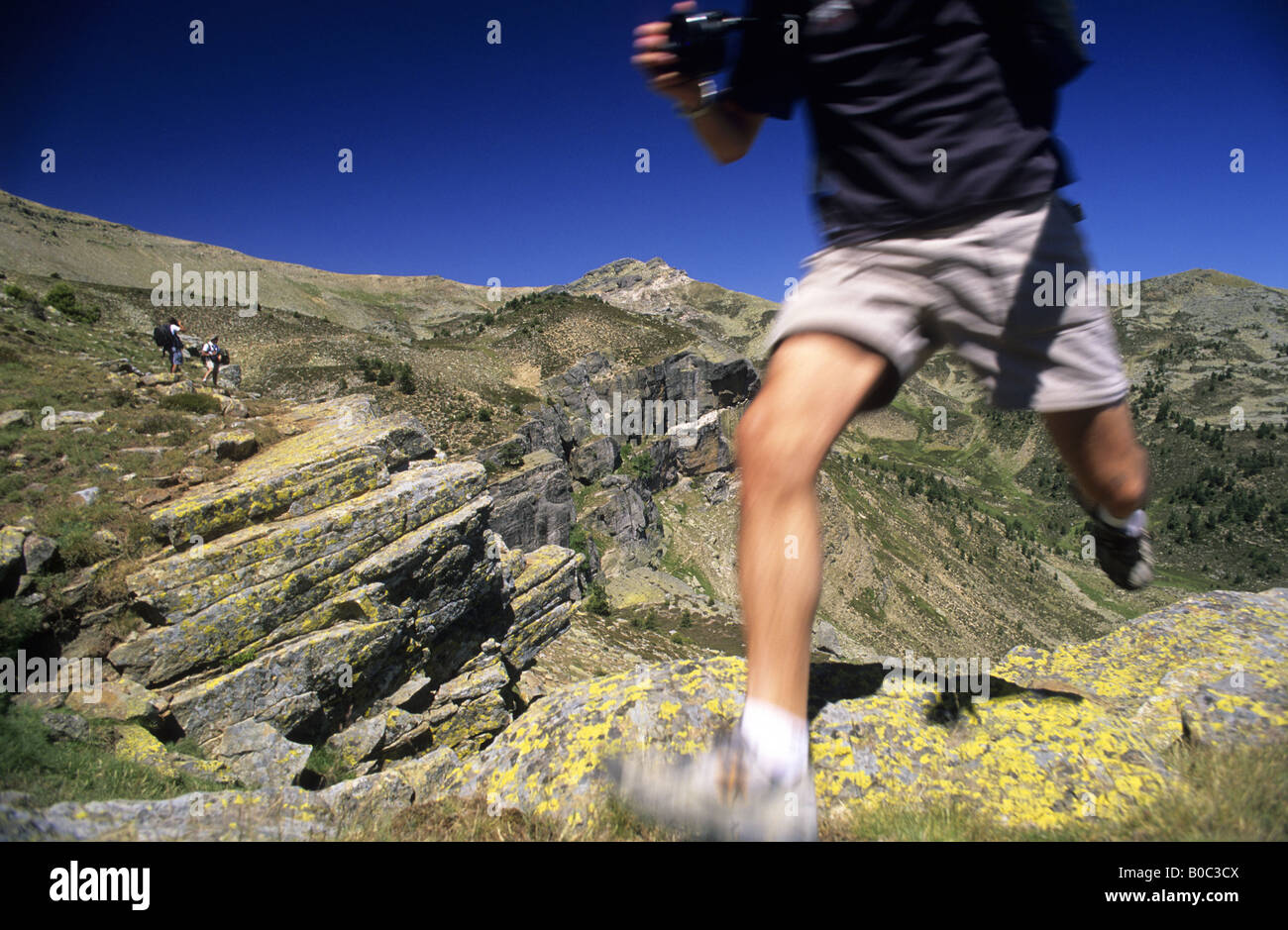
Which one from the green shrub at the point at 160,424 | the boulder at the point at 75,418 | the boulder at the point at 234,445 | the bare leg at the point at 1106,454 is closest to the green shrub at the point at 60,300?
the boulder at the point at 75,418

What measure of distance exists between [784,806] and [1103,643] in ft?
12.6

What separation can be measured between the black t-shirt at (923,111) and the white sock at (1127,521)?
53.1 inches

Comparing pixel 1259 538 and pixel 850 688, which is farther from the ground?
pixel 850 688

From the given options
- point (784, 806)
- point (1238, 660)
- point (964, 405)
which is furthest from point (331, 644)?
point (964, 405)

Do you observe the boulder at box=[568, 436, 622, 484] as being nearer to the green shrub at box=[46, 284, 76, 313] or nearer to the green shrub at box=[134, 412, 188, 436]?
the green shrub at box=[134, 412, 188, 436]

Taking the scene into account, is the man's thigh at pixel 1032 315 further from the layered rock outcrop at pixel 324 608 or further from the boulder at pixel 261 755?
the layered rock outcrop at pixel 324 608

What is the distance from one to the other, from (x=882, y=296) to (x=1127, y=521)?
1589 mm

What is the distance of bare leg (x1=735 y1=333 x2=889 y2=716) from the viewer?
154 centimetres

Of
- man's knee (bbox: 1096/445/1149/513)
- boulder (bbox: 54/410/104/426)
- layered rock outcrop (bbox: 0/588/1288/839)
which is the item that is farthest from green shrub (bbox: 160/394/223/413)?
man's knee (bbox: 1096/445/1149/513)

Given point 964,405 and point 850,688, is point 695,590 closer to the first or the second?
point 850,688

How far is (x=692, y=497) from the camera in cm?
3048

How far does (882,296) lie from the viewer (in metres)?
1.70

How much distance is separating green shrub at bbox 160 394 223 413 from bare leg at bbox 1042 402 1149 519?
47.7ft

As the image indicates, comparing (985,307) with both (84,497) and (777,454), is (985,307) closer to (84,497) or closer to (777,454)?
(777,454)
